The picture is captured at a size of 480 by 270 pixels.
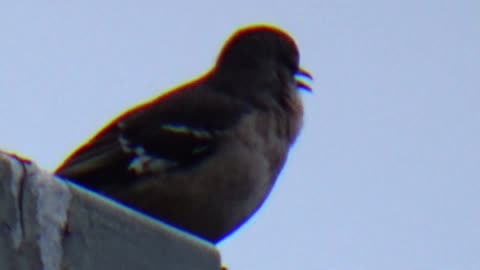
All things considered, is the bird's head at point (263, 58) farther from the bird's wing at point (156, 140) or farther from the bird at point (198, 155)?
the bird's wing at point (156, 140)

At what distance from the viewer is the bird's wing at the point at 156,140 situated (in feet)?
18.2

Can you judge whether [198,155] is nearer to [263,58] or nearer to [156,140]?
[156,140]

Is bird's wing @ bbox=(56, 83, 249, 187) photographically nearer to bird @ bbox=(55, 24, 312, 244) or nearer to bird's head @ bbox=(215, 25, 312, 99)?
bird @ bbox=(55, 24, 312, 244)

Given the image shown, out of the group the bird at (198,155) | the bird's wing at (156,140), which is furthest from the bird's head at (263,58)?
the bird's wing at (156,140)

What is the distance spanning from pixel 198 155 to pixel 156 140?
0.28 m

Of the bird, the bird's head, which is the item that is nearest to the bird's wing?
the bird

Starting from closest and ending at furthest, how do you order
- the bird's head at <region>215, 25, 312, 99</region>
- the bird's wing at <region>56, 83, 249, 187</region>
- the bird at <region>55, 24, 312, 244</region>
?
the bird at <region>55, 24, 312, 244</region>
the bird's wing at <region>56, 83, 249, 187</region>
the bird's head at <region>215, 25, 312, 99</region>

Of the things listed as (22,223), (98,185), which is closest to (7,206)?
(22,223)

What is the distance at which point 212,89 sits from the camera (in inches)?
252

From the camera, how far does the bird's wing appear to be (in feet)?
18.2

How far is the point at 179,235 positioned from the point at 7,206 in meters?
0.57

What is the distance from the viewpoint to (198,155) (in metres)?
5.66

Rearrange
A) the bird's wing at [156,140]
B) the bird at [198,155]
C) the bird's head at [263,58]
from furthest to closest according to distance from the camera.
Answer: the bird's head at [263,58]
the bird's wing at [156,140]
the bird at [198,155]

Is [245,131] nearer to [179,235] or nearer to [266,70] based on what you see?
[266,70]
